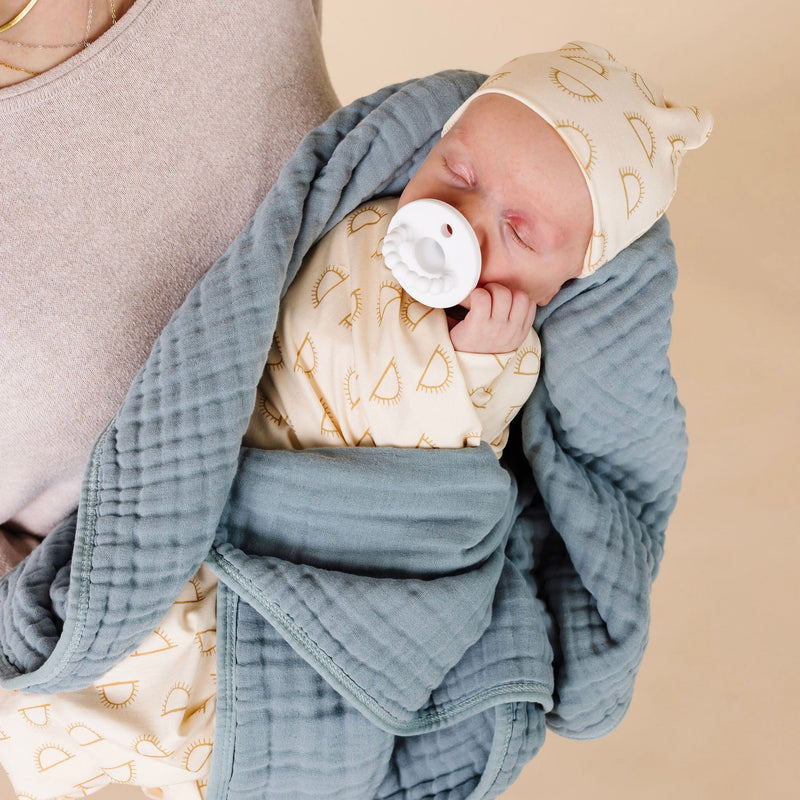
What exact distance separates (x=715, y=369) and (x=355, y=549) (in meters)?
1.15

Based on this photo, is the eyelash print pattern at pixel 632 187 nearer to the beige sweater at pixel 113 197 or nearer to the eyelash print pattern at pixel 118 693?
the beige sweater at pixel 113 197

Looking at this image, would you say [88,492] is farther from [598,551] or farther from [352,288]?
[598,551]

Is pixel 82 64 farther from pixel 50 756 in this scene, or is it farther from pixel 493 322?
pixel 50 756

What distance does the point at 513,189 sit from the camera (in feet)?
2.81

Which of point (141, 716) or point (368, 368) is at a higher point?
point (368, 368)

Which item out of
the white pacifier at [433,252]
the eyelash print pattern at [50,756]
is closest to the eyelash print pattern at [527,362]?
the white pacifier at [433,252]

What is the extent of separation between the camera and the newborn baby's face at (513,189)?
854mm

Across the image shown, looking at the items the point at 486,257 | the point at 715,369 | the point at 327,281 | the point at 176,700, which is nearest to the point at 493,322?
the point at 486,257

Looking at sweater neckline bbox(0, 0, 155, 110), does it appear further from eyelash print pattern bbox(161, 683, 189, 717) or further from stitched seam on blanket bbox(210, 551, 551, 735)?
eyelash print pattern bbox(161, 683, 189, 717)

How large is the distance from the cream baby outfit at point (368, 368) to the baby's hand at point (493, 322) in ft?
0.03

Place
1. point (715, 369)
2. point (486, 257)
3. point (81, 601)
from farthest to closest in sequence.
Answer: point (715, 369)
point (486, 257)
point (81, 601)

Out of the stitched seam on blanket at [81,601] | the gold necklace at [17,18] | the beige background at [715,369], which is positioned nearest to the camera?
the stitched seam on blanket at [81,601]

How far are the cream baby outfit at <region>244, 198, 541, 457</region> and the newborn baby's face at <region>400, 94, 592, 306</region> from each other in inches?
3.1

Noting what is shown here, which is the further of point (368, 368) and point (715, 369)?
point (715, 369)
